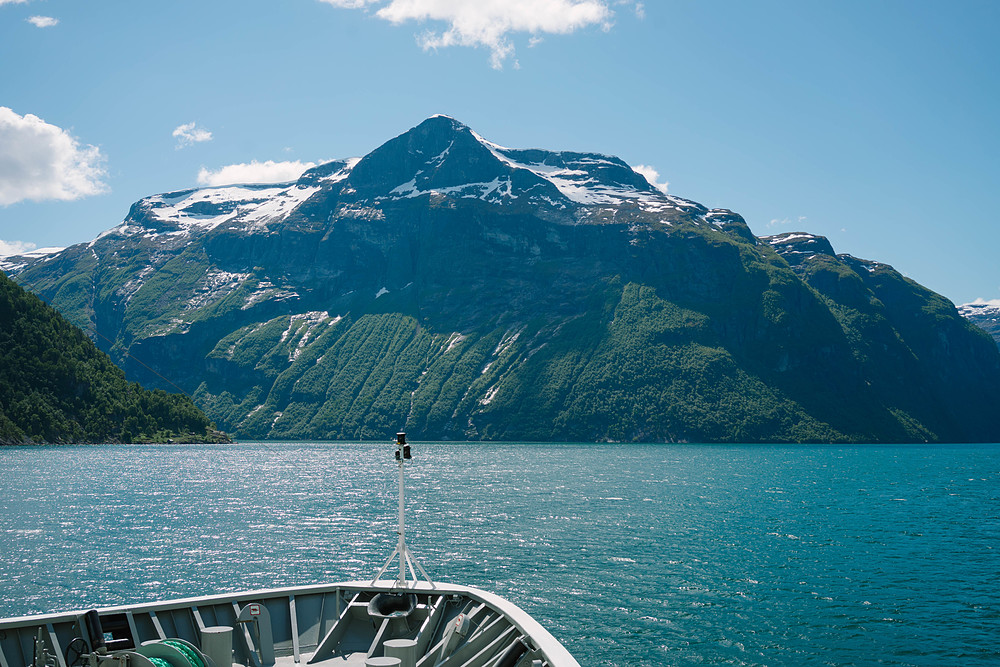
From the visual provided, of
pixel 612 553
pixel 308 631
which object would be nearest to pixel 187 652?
pixel 308 631

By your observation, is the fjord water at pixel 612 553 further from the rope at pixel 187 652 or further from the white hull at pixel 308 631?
the rope at pixel 187 652

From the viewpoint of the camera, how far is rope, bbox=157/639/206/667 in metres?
18.2

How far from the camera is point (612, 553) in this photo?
2515 inches

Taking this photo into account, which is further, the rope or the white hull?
the white hull

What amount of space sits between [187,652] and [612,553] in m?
50.2

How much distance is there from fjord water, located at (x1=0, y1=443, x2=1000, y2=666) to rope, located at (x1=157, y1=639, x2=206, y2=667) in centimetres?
2235

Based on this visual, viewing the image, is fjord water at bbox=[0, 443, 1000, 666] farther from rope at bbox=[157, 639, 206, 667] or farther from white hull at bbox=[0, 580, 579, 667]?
rope at bbox=[157, 639, 206, 667]

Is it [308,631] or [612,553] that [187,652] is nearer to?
[308,631]

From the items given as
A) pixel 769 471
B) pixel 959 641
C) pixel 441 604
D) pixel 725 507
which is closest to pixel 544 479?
pixel 725 507

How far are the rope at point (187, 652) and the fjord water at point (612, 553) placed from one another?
73.3 ft

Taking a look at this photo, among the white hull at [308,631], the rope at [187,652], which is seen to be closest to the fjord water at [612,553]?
the white hull at [308,631]

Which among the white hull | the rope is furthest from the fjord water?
the rope

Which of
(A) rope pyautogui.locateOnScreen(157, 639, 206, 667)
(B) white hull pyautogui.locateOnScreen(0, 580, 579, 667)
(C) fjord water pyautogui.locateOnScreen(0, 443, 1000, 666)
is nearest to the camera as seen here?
(A) rope pyautogui.locateOnScreen(157, 639, 206, 667)

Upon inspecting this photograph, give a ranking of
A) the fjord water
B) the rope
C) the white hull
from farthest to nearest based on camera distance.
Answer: the fjord water → the white hull → the rope
